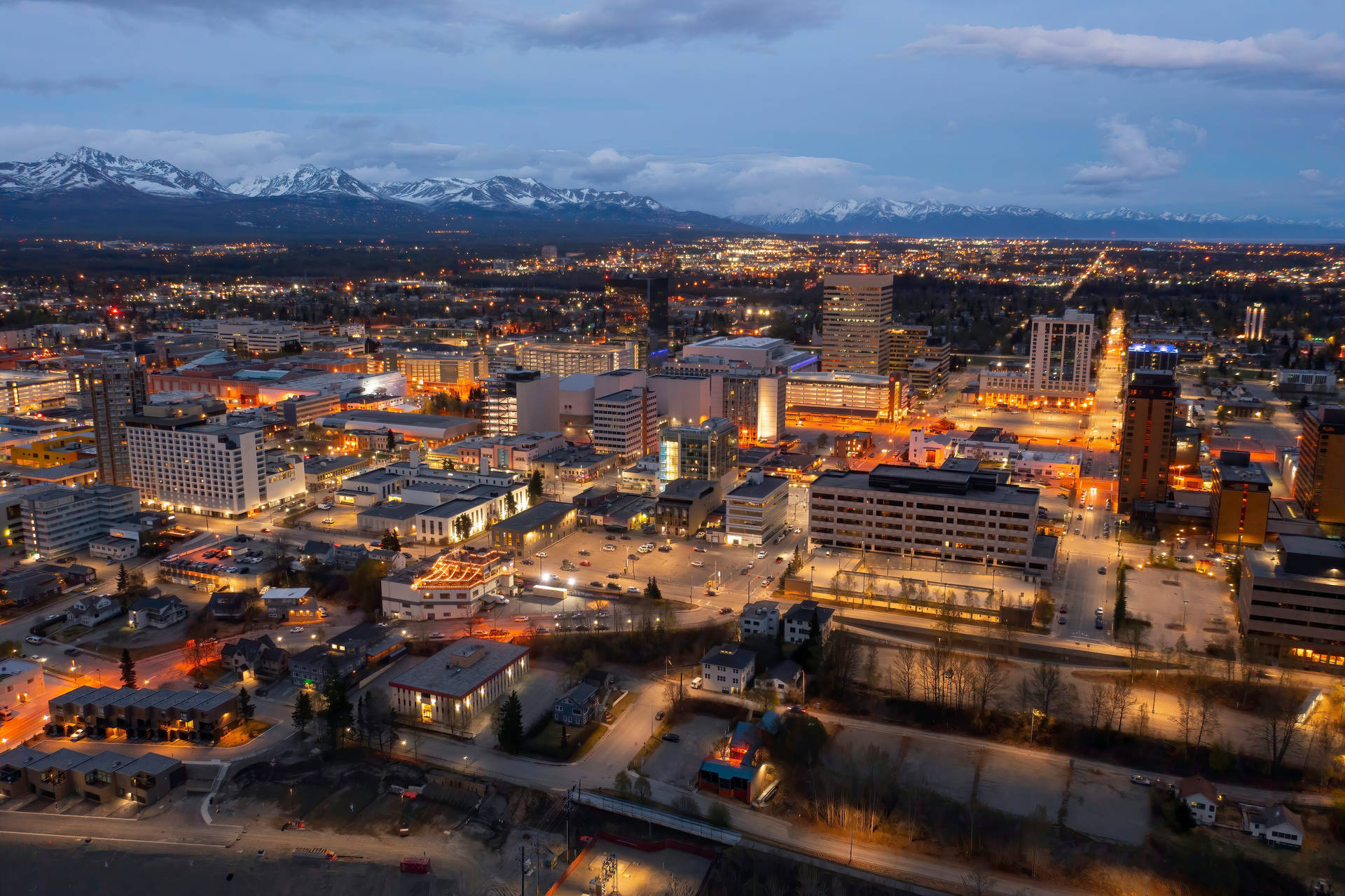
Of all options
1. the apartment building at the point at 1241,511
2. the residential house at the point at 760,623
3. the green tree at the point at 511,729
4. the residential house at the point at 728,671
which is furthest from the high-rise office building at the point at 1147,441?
the green tree at the point at 511,729

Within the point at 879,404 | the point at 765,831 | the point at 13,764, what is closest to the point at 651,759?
the point at 765,831

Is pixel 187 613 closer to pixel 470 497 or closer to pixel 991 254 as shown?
pixel 470 497

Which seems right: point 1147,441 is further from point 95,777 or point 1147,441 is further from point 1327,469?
point 95,777

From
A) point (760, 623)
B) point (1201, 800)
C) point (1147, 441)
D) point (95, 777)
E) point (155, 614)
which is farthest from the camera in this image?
point (1147, 441)

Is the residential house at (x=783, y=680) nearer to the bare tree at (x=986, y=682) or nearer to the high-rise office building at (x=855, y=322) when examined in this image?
the bare tree at (x=986, y=682)

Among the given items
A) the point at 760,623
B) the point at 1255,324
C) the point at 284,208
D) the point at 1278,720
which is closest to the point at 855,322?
the point at 1255,324

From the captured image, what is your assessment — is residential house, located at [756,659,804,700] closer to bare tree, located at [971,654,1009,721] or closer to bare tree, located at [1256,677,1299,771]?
bare tree, located at [971,654,1009,721]
